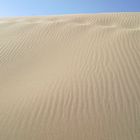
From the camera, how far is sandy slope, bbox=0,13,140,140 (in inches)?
162

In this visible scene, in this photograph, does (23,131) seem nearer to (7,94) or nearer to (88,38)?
(7,94)

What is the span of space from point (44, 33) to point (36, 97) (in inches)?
157

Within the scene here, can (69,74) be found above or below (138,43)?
below

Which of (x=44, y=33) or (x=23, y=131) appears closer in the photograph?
(x=23, y=131)

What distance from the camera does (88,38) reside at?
300 inches

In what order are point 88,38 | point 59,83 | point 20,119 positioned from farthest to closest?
point 88,38 → point 59,83 → point 20,119

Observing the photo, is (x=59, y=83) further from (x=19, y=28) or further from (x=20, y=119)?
(x=19, y=28)

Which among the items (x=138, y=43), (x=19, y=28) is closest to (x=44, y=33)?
(x=19, y=28)

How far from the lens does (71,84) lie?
17.0ft

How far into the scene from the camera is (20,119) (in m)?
4.36

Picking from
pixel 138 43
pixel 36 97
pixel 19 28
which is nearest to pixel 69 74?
pixel 36 97

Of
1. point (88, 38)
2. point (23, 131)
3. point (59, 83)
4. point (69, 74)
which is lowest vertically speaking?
point (23, 131)

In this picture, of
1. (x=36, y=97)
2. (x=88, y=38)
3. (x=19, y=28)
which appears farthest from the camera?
(x=19, y=28)

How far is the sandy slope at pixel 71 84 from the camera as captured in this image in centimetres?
412
